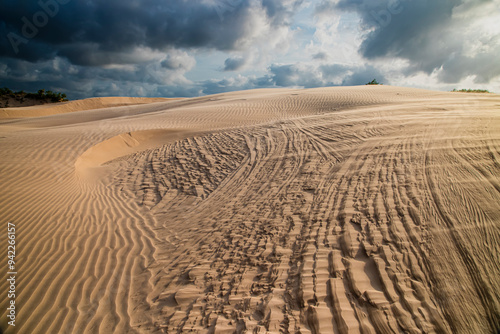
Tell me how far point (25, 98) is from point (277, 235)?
166 ft

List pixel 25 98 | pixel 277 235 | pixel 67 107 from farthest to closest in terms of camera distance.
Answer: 1. pixel 25 98
2. pixel 67 107
3. pixel 277 235

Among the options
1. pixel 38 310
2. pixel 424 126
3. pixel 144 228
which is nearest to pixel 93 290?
pixel 38 310

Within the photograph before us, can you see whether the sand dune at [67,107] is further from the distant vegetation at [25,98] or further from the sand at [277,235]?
the sand at [277,235]

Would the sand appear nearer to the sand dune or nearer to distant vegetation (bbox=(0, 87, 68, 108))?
the sand dune

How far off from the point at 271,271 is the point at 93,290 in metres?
2.60

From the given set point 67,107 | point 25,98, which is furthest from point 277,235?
point 25,98

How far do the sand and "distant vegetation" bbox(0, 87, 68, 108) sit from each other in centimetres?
4087

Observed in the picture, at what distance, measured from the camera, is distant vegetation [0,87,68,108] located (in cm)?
3696

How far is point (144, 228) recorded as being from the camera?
5289 mm

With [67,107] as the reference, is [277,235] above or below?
below

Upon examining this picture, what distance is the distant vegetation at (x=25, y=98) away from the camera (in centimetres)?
3696

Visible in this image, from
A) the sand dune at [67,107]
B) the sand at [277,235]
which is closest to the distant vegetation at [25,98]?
the sand dune at [67,107]

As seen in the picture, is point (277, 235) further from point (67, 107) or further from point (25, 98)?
point (25, 98)

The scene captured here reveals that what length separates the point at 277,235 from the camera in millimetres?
4250
